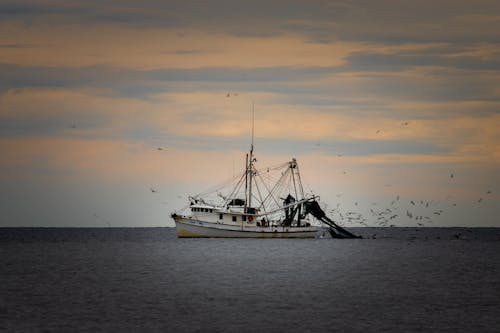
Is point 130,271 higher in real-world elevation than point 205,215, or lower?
lower

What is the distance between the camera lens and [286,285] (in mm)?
71312

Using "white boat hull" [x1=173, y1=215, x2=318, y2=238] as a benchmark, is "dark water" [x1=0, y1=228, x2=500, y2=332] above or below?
below

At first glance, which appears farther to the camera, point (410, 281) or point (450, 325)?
point (410, 281)

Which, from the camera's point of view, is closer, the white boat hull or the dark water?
the dark water

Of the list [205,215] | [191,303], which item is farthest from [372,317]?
[205,215]

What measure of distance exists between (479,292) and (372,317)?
63.7 feet

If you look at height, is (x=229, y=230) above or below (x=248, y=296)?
above

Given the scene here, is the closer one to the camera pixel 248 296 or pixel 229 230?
pixel 248 296

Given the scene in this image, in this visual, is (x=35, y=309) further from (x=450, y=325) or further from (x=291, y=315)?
(x=450, y=325)

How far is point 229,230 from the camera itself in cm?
14800

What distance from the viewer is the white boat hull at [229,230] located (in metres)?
148

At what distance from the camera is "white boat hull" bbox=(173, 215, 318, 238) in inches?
5817

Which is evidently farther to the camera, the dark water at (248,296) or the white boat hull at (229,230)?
the white boat hull at (229,230)

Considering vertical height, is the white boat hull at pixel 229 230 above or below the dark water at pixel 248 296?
above
